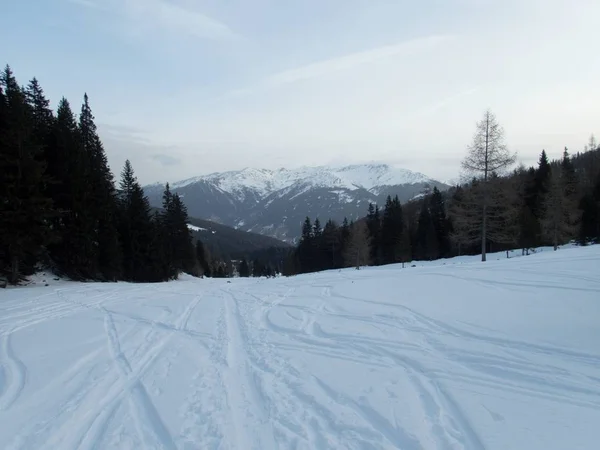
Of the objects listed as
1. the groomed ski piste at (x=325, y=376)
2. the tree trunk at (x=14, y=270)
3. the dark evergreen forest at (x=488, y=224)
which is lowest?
the groomed ski piste at (x=325, y=376)

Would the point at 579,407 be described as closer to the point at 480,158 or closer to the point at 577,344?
the point at 577,344

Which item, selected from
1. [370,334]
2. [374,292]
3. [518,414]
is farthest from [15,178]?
[518,414]

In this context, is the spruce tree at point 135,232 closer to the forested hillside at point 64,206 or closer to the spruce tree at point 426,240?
the forested hillside at point 64,206

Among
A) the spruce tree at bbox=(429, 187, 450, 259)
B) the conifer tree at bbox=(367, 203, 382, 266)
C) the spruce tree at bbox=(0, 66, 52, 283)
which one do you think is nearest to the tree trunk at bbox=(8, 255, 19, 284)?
the spruce tree at bbox=(0, 66, 52, 283)

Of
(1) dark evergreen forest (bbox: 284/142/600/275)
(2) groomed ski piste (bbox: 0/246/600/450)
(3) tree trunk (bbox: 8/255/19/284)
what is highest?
(1) dark evergreen forest (bbox: 284/142/600/275)

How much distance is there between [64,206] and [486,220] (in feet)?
106

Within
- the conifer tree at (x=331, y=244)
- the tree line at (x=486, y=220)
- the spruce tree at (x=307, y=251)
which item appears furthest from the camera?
the spruce tree at (x=307, y=251)

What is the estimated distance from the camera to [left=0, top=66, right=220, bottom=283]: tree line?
2152cm

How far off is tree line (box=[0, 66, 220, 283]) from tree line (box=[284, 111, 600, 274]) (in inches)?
1109

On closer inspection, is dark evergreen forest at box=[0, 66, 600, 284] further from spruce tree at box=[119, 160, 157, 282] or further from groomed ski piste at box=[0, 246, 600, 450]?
groomed ski piste at box=[0, 246, 600, 450]

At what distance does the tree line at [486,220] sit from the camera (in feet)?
82.5

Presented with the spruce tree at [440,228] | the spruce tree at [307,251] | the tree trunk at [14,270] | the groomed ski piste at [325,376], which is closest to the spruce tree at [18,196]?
the tree trunk at [14,270]

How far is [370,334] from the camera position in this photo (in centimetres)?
831

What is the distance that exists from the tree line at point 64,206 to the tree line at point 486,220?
28177mm
